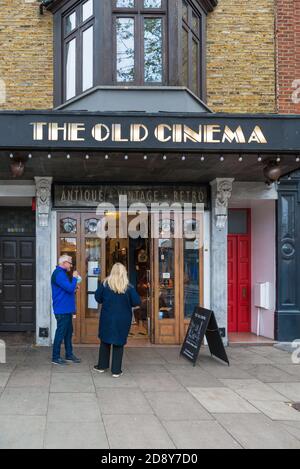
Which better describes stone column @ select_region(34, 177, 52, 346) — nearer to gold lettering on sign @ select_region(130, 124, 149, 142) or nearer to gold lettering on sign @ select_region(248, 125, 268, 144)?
gold lettering on sign @ select_region(130, 124, 149, 142)

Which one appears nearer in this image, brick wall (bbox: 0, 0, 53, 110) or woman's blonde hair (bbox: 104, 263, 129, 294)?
woman's blonde hair (bbox: 104, 263, 129, 294)

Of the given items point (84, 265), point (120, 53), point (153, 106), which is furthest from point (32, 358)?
point (120, 53)

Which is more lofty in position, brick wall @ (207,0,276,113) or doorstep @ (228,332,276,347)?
brick wall @ (207,0,276,113)

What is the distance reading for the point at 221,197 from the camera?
10.0m

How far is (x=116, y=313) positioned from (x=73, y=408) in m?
1.81

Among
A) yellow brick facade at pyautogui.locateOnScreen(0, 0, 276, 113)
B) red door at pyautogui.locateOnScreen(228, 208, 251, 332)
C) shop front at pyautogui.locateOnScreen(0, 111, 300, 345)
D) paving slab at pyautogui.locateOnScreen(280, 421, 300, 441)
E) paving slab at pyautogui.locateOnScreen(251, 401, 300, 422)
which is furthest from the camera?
red door at pyautogui.locateOnScreen(228, 208, 251, 332)

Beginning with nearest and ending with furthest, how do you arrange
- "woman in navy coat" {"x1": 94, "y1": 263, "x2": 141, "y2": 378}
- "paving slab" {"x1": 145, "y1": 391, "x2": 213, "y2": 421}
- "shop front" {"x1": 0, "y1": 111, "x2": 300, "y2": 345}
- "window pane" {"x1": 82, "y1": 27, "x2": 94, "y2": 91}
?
1. "paving slab" {"x1": 145, "y1": 391, "x2": 213, "y2": 421}
2. "woman in navy coat" {"x1": 94, "y1": 263, "x2": 141, "y2": 378}
3. "shop front" {"x1": 0, "y1": 111, "x2": 300, "y2": 345}
4. "window pane" {"x1": 82, "y1": 27, "x2": 94, "y2": 91}

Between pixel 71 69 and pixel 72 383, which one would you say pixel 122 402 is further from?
pixel 71 69

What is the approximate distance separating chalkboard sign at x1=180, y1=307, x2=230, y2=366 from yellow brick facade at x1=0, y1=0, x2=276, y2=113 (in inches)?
172

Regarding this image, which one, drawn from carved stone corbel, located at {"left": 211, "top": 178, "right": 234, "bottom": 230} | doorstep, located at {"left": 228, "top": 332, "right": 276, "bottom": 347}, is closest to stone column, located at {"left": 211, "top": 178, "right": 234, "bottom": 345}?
carved stone corbel, located at {"left": 211, "top": 178, "right": 234, "bottom": 230}

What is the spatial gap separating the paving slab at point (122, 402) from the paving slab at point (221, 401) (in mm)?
726

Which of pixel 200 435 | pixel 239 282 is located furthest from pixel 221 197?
pixel 200 435

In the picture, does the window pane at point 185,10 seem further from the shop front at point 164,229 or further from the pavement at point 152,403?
the pavement at point 152,403

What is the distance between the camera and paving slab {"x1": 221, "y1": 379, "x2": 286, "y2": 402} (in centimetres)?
662
